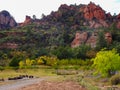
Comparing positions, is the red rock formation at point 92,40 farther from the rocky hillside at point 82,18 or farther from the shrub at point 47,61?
the shrub at point 47,61

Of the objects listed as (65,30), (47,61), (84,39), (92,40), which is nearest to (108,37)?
(92,40)

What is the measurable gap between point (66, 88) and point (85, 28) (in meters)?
138

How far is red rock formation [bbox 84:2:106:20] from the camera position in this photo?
18512 cm

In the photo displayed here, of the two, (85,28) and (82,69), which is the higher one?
(85,28)

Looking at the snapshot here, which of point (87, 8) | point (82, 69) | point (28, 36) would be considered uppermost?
point (87, 8)

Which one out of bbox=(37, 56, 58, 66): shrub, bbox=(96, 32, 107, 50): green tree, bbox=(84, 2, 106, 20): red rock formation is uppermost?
bbox=(84, 2, 106, 20): red rock formation

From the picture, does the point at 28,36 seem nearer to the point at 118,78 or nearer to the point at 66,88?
the point at 118,78

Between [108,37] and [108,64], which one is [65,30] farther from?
[108,64]

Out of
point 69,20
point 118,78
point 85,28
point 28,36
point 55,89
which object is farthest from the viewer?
point 69,20

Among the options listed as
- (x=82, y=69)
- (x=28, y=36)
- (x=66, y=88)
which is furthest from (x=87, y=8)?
(x=66, y=88)

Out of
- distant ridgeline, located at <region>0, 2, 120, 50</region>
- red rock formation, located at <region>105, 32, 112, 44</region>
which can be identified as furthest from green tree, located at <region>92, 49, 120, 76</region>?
red rock formation, located at <region>105, 32, 112, 44</region>

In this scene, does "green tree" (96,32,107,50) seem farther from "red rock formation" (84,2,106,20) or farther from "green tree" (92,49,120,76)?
"green tree" (92,49,120,76)

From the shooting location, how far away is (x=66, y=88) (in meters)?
41.3

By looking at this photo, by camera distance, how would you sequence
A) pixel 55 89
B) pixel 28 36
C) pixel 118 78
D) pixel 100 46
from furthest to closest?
pixel 28 36 < pixel 100 46 < pixel 118 78 < pixel 55 89
